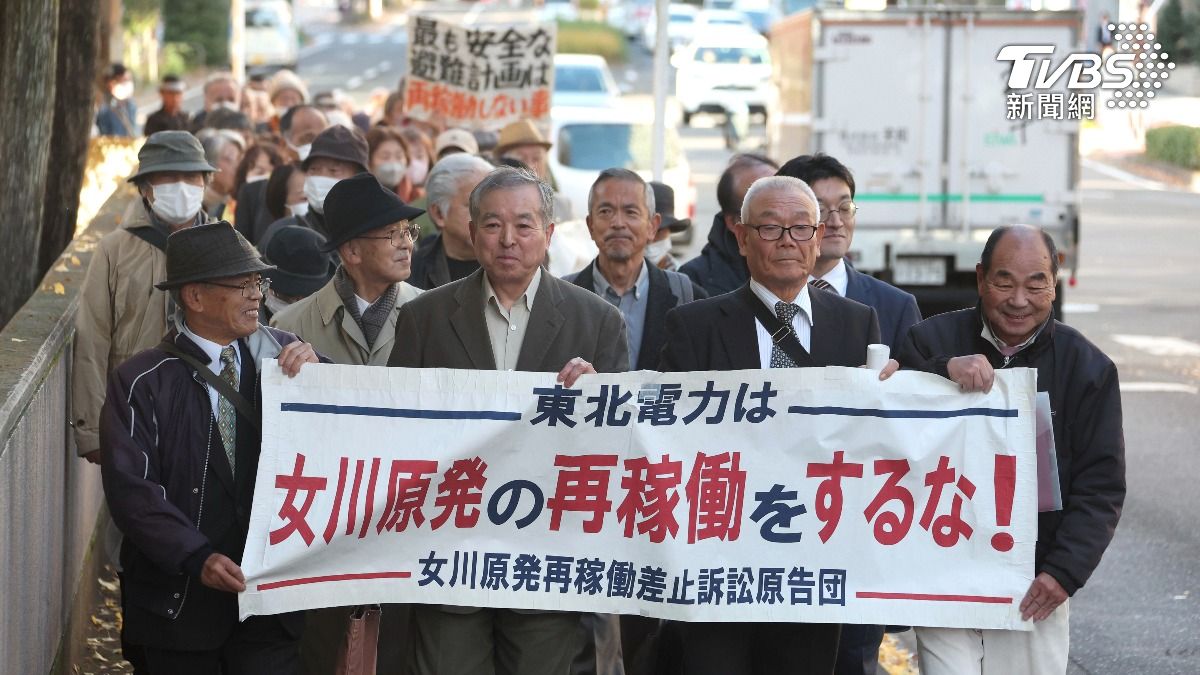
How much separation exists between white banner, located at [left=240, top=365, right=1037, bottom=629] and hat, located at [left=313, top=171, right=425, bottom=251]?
0.95 m

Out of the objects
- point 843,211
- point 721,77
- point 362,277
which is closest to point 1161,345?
point 843,211

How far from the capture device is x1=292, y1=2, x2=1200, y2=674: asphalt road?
8.16 m

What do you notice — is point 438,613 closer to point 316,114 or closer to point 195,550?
point 195,550

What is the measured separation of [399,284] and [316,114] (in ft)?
21.4

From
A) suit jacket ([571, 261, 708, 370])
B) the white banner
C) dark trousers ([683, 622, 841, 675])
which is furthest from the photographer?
suit jacket ([571, 261, 708, 370])

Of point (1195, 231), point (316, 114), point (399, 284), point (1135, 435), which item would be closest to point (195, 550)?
point (399, 284)

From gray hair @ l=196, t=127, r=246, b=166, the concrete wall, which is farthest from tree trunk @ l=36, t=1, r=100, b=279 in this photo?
the concrete wall

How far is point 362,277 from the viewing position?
6223mm

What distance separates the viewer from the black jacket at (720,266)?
7.36 metres

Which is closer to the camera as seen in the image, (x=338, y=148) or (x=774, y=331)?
(x=774, y=331)

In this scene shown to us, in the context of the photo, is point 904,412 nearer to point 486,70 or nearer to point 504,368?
point 504,368

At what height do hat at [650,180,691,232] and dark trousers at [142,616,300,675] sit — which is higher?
hat at [650,180,691,232]

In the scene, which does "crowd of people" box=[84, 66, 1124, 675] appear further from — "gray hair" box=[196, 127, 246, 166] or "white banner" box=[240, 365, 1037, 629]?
"gray hair" box=[196, 127, 246, 166]

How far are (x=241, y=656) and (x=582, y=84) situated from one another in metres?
24.4
